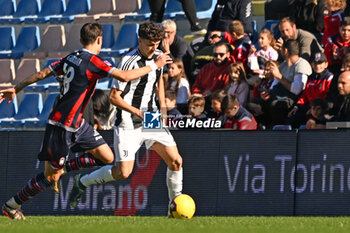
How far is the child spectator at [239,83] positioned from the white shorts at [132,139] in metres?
2.73

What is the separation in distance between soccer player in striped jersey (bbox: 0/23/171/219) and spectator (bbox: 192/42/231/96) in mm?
3626

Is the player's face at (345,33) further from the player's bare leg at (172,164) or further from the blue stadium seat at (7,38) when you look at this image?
the blue stadium seat at (7,38)

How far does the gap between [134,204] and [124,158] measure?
5.79 feet

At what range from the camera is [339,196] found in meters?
10.4

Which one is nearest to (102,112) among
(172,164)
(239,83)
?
(239,83)

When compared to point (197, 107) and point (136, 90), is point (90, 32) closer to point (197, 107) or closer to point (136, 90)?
point (136, 90)

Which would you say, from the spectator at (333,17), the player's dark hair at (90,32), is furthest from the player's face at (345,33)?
the player's dark hair at (90,32)

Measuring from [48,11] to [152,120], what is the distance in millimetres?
8743

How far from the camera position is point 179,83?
13.3 metres

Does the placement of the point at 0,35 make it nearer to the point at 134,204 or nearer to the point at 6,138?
the point at 6,138

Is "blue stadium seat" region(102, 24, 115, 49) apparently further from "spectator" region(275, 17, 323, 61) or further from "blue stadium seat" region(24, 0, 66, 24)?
"spectator" region(275, 17, 323, 61)

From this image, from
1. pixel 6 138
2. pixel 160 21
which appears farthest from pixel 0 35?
pixel 6 138

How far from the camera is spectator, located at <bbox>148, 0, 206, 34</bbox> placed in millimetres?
14625

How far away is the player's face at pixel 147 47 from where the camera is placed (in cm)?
986
